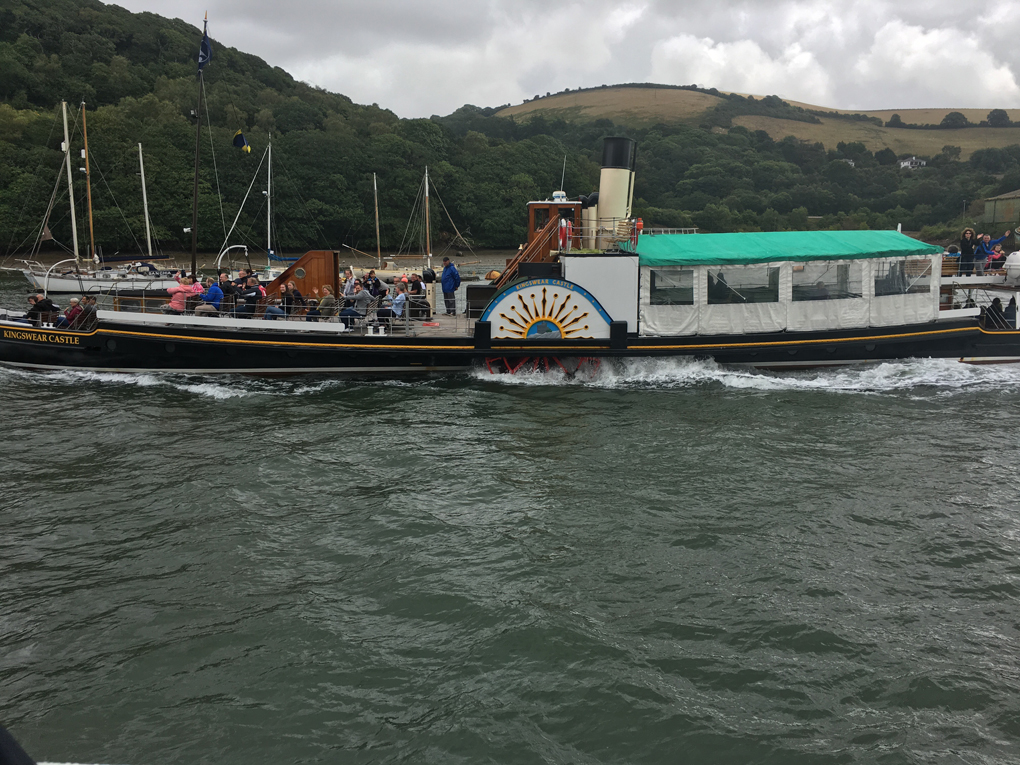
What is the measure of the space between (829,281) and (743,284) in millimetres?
2269

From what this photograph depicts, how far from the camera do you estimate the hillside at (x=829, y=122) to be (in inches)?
6161

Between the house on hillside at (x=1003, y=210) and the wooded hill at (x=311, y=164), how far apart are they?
1785 cm

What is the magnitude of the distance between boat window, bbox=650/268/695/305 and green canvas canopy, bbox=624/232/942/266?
38 centimetres

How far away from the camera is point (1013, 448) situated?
45.6 ft

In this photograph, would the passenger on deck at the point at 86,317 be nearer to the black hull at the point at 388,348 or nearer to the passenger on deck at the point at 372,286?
the black hull at the point at 388,348

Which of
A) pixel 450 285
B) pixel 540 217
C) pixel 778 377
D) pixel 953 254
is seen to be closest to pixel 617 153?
pixel 540 217

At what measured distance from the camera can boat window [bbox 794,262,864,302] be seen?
62.8ft

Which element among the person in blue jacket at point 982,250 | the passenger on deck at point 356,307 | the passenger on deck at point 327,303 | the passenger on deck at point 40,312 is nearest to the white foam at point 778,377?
the passenger on deck at point 356,307

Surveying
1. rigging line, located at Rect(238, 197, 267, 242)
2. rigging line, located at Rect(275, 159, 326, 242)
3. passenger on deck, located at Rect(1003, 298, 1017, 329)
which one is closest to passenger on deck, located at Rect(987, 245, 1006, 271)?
passenger on deck, located at Rect(1003, 298, 1017, 329)

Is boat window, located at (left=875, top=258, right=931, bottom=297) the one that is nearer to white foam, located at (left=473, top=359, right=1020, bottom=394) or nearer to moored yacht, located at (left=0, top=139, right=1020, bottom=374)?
moored yacht, located at (left=0, top=139, right=1020, bottom=374)

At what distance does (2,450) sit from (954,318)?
71.8 ft

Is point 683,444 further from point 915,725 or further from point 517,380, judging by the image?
point 915,725

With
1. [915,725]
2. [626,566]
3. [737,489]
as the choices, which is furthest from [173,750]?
[737,489]

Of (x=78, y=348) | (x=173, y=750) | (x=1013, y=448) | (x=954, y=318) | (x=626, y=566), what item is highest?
(x=954, y=318)
